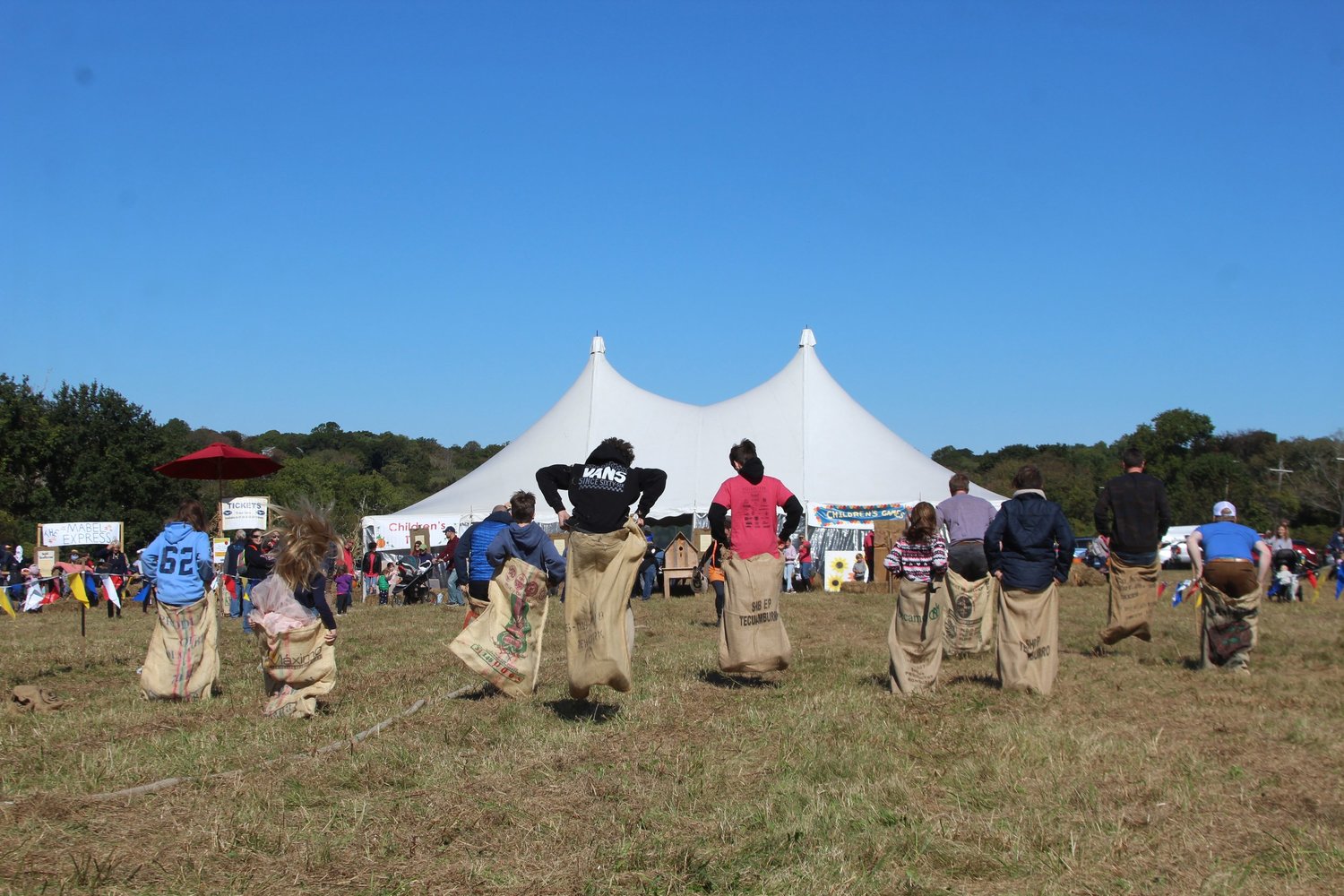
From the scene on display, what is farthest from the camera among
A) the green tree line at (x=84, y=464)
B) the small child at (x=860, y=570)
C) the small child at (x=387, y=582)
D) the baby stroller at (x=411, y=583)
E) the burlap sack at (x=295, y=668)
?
the green tree line at (x=84, y=464)

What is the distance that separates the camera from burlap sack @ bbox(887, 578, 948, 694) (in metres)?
8.05

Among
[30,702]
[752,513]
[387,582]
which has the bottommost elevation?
[30,702]

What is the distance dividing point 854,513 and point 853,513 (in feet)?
0.09

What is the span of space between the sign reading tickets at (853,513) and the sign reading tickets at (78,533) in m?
16.4

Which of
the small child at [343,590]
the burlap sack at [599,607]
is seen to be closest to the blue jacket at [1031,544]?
the burlap sack at [599,607]

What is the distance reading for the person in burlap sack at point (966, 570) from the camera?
9.72 m

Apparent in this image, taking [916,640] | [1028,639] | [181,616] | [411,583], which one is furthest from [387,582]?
[1028,639]

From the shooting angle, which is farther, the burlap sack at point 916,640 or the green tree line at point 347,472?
the green tree line at point 347,472

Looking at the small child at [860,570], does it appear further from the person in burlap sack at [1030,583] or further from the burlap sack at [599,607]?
the burlap sack at [599,607]

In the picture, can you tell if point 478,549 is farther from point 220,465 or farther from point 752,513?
point 220,465

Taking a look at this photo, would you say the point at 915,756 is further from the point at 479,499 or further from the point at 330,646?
the point at 479,499

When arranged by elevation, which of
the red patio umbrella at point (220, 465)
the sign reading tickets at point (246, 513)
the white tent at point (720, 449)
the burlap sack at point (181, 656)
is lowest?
the burlap sack at point (181, 656)

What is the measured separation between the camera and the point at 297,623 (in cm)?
749

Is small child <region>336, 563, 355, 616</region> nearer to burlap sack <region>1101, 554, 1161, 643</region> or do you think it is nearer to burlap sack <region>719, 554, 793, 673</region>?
burlap sack <region>719, 554, 793, 673</region>
